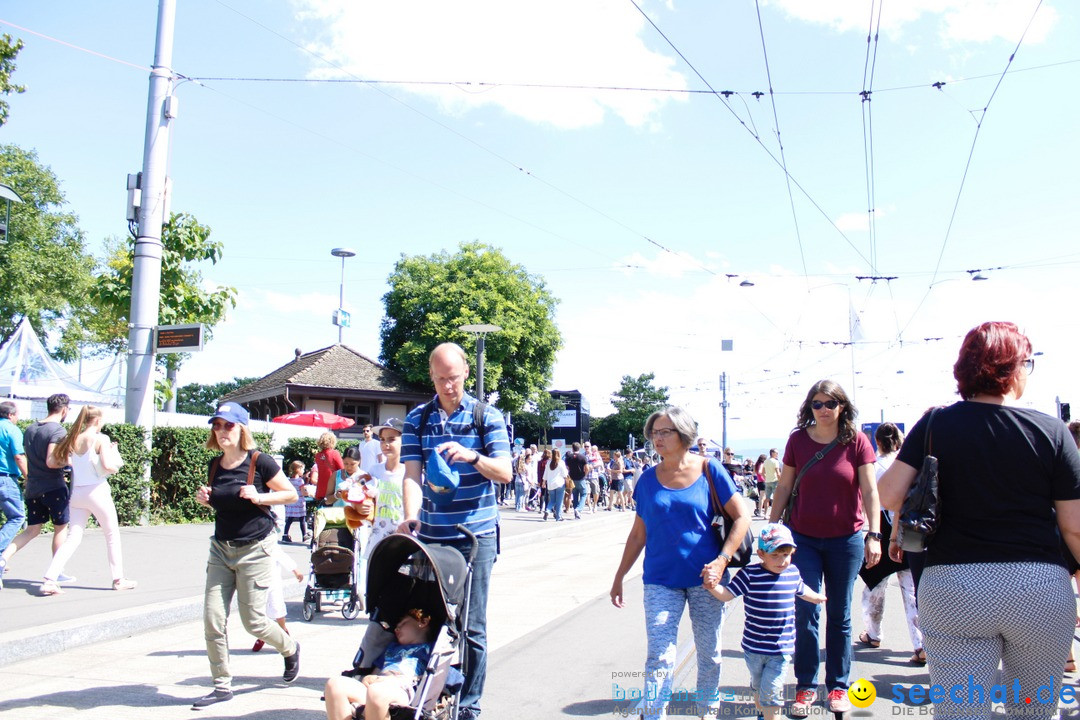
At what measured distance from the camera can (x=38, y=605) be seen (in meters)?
7.35

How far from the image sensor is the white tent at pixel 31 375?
24578mm

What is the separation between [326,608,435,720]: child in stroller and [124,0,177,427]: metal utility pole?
35.5ft

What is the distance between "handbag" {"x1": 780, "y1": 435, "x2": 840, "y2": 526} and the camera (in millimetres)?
4832

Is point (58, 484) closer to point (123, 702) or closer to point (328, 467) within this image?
point (123, 702)

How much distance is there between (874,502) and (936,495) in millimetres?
1900

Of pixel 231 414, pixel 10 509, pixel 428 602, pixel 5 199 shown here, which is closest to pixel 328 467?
pixel 10 509

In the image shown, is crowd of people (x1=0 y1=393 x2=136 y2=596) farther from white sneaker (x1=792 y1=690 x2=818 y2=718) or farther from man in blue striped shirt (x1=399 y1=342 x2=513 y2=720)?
white sneaker (x1=792 y1=690 x2=818 y2=718)

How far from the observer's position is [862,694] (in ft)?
16.5

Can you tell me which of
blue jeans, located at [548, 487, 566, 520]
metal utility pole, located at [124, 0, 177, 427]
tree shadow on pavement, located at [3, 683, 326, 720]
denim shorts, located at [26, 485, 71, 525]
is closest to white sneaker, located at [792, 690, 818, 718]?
tree shadow on pavement, located at [3, 683, 326, 720]

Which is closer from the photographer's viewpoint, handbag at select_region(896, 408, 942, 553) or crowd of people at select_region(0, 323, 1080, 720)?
crowd of people at select_region(0, 323, 1080, 720)

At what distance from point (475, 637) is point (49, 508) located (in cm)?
621

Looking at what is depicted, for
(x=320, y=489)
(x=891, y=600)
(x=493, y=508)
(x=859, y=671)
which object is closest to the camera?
(x=493, y=508)

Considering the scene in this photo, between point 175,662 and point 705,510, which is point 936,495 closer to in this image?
point 705,510

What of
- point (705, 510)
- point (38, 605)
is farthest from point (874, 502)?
point (38, 605)
